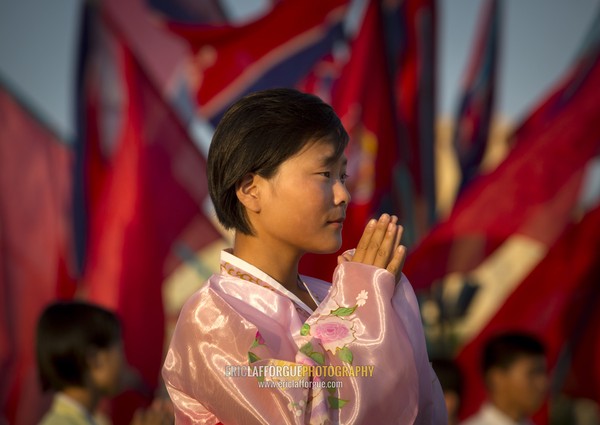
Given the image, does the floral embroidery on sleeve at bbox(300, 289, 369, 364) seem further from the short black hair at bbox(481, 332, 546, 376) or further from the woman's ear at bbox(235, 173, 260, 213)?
the short black hair at bbox(481, 332, 546, 376)

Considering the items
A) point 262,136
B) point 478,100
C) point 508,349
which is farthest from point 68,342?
point 478,100

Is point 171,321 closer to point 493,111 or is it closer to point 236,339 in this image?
point 493,111

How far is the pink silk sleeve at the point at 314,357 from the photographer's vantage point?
1549 millimetres

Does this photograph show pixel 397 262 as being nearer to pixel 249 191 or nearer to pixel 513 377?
pixel 249 191

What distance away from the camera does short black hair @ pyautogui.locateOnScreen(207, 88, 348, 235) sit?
1.67 metres

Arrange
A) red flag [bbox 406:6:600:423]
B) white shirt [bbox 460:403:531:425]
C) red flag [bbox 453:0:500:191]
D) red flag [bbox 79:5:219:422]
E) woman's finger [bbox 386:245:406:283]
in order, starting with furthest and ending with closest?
1. red flag [bbox 453:0:500:191]
2. red flag [bbox 406:6:600:423]
3. red flag [bbox 79:5:219:422]
4. white shirt [bbox 460:403:531:425]
5. woman's finger [bbox 386:245:406:283]

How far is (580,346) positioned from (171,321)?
2.61 metres

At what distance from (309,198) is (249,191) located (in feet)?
0.41

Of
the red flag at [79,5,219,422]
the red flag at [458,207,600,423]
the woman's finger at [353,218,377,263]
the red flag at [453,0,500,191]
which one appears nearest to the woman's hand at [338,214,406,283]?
the woman's finger at [353,218,377,263]

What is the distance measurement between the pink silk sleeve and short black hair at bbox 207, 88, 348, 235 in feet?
0.67

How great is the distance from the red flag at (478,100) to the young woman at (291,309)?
457cm

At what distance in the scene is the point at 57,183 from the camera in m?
6.26

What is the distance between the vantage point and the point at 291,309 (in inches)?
66.7

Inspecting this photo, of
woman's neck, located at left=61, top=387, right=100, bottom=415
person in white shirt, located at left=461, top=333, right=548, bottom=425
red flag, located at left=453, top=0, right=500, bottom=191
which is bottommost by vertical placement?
person in white shirt, located at left=461, top=333, right=548, bottom=425
